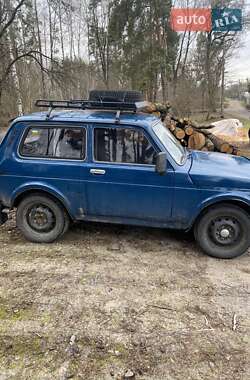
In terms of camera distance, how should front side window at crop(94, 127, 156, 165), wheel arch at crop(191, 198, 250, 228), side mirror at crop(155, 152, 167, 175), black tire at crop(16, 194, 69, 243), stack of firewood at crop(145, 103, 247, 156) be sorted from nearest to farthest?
1. side mirror at crop(155, 152, 167, 175)
2. wheel arch at crop(191, 198, 250, 228)
3. front side window at crop(94, 127, 156, 165)
4. black tire at crop(16, 194, 69, 243)
5. stack of firewood at crop(145, 103, 247, 156)

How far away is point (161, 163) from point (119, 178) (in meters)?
0.60

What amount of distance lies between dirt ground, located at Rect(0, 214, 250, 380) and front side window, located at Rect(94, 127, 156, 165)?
4.17 feet

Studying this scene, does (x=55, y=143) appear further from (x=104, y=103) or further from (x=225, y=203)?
(x=225, y=203)

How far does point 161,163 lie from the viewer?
3.83m

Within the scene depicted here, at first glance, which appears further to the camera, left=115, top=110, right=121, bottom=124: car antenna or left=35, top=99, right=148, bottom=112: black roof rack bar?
left=35, top=99, right=148, bottom=112: black roof rack bar

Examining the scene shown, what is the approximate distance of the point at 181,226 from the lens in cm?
415

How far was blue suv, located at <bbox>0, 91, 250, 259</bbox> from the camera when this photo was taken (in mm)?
3947

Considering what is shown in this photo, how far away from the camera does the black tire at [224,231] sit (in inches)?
157

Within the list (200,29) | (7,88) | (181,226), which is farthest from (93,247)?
(200,29)

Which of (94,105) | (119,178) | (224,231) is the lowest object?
(224,231)

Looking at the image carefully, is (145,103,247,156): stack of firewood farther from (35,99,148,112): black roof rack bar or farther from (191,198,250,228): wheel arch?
(191,198,250,228): wheel arch

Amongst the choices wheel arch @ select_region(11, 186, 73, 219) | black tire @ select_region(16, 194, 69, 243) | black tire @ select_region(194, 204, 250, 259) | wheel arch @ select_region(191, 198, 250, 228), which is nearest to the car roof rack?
wheel arch @ select_region(11, 186, 73, 219)

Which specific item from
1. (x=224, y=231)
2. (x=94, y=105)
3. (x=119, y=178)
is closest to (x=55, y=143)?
(x=94, y=105)

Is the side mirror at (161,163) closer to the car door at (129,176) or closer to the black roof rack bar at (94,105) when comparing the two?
the car door at (129,176)
